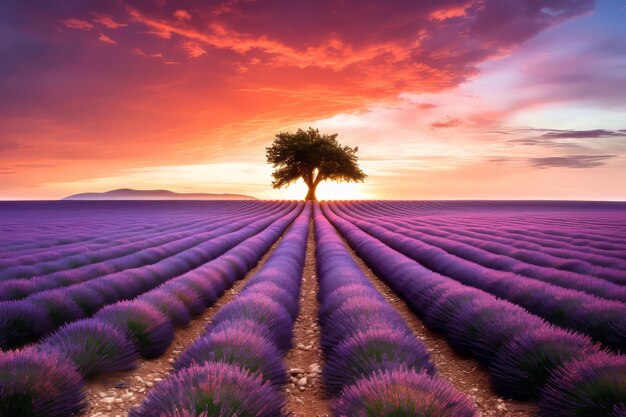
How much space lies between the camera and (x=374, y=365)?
2.89 meters

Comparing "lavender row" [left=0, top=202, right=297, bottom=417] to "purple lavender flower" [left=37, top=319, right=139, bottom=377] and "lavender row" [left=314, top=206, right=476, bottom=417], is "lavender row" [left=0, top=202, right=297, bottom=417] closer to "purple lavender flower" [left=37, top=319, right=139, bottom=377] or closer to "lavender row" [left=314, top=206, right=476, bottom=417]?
"purple lavender flower" [left=37, top=319, right=139, bottom=377]

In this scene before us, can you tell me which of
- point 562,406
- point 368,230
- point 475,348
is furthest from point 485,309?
point 368,230

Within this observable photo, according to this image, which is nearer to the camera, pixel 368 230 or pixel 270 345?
pixel 270 345

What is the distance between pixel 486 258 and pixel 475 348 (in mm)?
5187

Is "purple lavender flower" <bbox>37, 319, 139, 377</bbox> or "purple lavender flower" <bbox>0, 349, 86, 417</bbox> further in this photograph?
"purple lavender flower" <bbox>37, 319, 139, 377</bbox>

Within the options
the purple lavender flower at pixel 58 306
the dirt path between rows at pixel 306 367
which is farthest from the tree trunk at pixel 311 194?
the purple lavender flower at pixel 58 306

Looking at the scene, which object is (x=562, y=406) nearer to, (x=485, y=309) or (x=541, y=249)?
(x=485, y=309)

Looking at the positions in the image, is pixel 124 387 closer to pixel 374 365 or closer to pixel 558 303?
pixel 374 365

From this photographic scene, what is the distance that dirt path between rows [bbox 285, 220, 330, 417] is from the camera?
334 centimetres

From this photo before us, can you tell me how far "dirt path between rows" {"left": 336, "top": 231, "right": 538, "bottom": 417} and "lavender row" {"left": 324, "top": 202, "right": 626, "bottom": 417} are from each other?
0.32ft

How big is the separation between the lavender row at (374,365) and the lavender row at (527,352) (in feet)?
2.37

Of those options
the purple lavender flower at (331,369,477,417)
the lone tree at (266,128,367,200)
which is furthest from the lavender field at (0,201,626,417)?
the lone tree at (266,128,367,200)

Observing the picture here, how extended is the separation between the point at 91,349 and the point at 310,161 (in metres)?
42.3

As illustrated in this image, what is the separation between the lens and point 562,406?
8.72 ft
